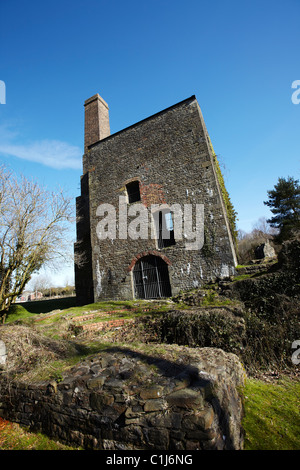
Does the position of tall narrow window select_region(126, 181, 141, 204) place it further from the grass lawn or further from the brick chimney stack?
the grass lawn

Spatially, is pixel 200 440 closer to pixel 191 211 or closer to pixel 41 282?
pixel 191 211

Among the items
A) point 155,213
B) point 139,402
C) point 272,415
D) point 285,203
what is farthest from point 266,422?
point 285,203

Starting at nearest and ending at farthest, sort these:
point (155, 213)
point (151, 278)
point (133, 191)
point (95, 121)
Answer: point (151, 278) → point (155, 213) → point (133, 191) → point (95, 121)

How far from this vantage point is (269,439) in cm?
267

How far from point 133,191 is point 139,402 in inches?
417

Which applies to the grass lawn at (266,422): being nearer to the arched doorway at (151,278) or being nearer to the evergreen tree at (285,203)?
the arched doorway at (151,278)

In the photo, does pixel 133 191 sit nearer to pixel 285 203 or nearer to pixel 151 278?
pixel 151 278

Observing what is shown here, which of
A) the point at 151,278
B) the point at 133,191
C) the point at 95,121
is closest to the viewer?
the point at 151,278

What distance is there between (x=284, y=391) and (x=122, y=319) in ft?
15.3

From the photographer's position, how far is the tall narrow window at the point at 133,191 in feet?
39.2

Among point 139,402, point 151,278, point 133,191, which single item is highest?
point 133,191

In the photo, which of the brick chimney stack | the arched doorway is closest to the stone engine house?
the arched doorway

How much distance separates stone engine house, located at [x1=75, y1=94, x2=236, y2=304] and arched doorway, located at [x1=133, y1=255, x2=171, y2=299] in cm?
5

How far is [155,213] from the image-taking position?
11031mm
